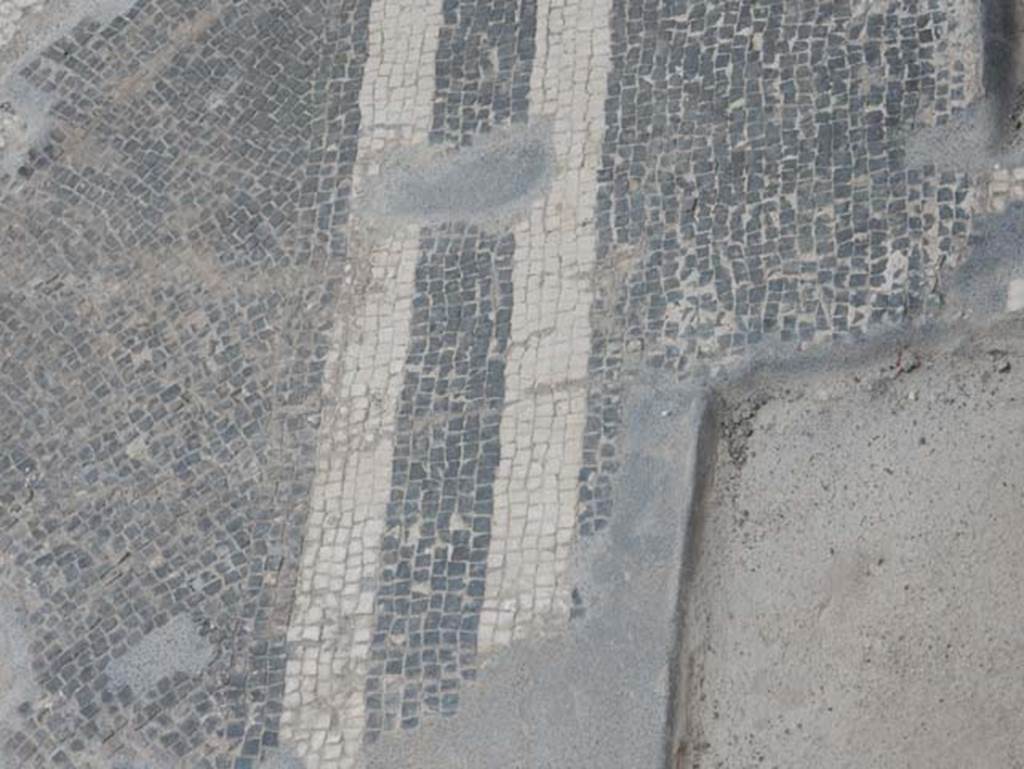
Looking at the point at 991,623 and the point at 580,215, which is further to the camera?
the point at 580,215

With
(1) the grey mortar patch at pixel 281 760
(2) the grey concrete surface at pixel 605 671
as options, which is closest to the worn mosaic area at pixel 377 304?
(1) the grey mortar patch at pixel 281 760

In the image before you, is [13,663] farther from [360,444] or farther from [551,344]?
[551,344]

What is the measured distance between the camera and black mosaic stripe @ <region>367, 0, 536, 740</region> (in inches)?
353

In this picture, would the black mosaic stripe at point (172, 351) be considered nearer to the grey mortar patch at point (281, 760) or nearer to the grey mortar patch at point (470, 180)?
the grey mortar patch at point (281, 760)

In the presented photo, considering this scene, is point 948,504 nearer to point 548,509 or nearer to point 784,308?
point 784,308

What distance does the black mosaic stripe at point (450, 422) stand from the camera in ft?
29.4

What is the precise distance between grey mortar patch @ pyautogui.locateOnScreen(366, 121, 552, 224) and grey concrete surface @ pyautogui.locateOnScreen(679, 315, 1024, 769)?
1746 millimetres

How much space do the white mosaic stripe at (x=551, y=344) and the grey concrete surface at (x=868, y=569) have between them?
2.50 ft

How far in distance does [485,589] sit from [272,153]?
9.97 feet

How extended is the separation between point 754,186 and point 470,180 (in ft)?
5.22

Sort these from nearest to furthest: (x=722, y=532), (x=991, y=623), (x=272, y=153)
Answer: (x=991, y=623) < (x=722, y=532) < (x=272, y=153)

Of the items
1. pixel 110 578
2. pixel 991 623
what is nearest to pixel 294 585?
pixel 110 578

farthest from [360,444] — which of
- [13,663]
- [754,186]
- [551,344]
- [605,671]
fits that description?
[754,186]

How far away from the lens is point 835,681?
855 centimetres
